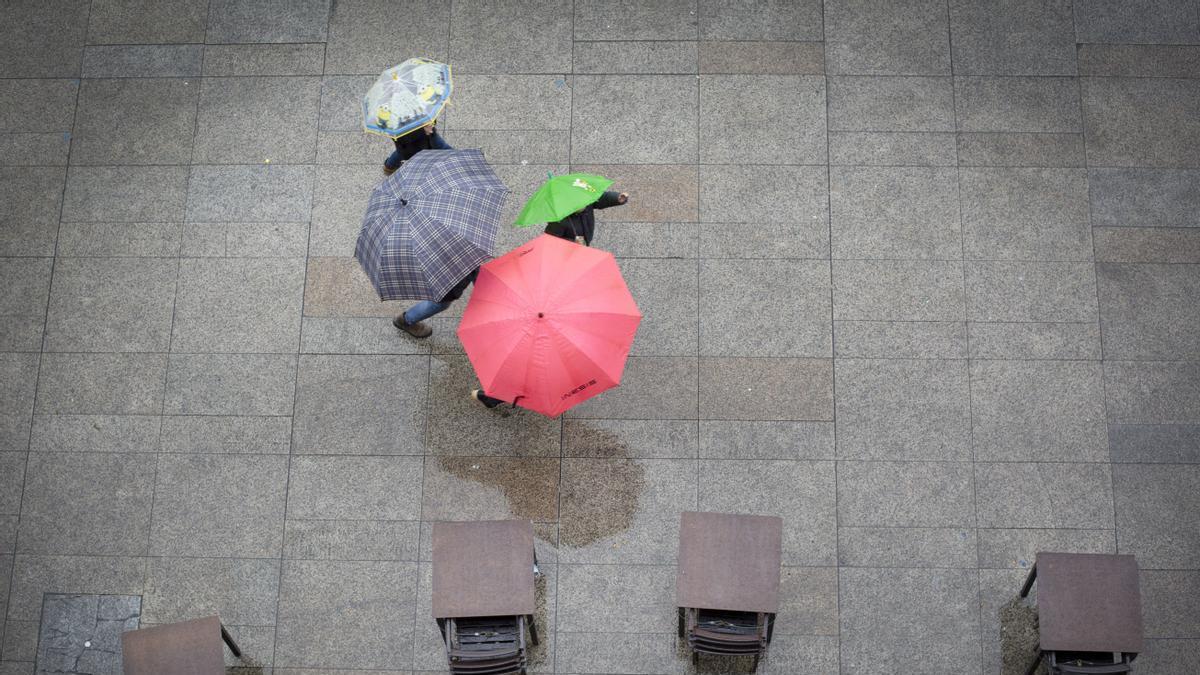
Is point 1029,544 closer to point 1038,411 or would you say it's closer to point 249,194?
point 1038,411

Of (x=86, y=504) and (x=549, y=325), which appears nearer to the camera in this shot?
(x=549, y=325)

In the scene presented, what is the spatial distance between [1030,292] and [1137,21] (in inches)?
118

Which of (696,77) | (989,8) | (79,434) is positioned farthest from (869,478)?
(79,434)

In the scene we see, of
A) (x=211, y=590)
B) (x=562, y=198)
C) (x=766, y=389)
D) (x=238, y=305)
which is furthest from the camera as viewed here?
(x=238, y=305)

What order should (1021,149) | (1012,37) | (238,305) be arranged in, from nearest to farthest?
(238,305), (1021,149), (1012,37)

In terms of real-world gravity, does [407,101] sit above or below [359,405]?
above

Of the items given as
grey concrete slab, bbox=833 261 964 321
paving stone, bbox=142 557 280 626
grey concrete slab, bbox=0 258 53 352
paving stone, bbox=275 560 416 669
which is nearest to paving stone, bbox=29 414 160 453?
grey concrete slab, bbox=0 258 53 352

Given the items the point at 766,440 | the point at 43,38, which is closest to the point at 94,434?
the point at 43,38

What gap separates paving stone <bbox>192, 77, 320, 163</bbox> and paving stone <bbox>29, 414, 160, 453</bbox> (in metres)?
2.55

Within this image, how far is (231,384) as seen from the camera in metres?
8.68

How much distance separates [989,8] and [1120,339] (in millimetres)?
3385

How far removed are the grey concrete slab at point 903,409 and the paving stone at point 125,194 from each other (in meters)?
6.37

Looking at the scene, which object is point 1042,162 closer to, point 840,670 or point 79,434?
point 840,670

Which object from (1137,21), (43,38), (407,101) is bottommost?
(407,101)
